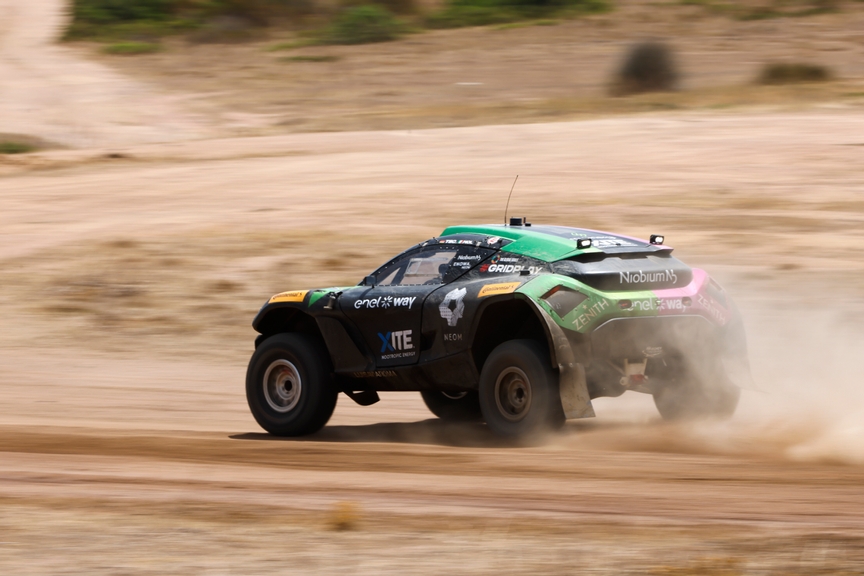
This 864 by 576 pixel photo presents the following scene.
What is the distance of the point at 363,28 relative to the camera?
149ft

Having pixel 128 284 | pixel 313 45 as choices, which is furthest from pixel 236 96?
pixel 128 284

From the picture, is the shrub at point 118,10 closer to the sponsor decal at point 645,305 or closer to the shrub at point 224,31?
the shrub at point 224,31

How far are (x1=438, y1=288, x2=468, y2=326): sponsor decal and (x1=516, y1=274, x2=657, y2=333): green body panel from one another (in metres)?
0.55

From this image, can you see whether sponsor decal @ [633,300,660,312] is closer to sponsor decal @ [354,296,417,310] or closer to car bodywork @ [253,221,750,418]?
car bodywork @ [253,221,750,418]

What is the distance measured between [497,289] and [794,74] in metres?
26.9

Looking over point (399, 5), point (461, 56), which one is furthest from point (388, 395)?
point (399, 5)

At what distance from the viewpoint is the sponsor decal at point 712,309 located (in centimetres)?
912

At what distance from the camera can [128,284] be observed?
691 inches

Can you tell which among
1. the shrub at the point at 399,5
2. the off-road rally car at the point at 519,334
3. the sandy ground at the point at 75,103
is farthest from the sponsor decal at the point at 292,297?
the shrub at the point at 399,5

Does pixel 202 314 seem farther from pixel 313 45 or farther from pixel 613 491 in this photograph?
pixel 313 45

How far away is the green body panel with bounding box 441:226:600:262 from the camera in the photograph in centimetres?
892

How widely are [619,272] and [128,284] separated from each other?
10.2m

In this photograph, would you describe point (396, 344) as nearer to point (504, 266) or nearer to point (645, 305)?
point (504, 266)

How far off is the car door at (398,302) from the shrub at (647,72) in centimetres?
2599
